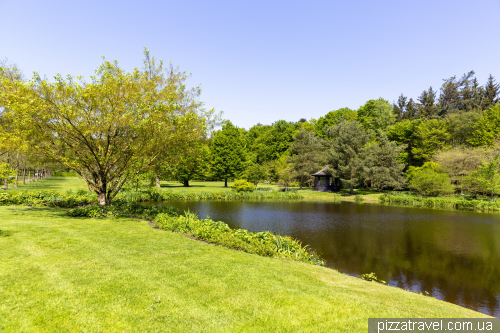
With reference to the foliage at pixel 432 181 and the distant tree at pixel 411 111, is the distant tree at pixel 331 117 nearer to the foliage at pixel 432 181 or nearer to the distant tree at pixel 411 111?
the distant tree at pixel 411 111

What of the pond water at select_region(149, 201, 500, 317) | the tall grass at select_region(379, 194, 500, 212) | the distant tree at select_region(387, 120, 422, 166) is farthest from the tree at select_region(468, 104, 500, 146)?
the pond water at select_region(149, 201, 500, 317)

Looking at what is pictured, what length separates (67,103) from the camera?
1412cm

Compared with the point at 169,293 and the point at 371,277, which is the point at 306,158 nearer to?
the point at 371,277

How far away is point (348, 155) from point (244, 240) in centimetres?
3977

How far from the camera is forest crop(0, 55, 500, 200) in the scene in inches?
549

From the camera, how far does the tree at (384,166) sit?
4356 cm

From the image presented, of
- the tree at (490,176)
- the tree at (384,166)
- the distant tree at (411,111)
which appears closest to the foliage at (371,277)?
the tree at (490,176)

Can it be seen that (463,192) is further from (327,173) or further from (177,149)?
(177,149)

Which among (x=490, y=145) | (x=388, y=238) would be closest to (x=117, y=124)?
(x=388, y=238)

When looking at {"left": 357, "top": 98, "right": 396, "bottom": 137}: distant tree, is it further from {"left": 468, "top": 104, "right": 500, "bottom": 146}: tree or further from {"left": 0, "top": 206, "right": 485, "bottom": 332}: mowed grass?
{"left": 0, "top": 206, "right": 485, "bottom": 332}: mowed grass

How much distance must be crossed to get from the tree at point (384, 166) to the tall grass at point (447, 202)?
18.0ft

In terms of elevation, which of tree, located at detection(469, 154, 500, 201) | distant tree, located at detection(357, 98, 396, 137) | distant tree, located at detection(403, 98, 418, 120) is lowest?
tree, located at detection(469, 154, 500, 201)

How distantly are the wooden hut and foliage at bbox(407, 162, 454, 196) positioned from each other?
43.0ft

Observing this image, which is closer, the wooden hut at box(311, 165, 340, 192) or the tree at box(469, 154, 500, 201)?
the tree at box(469, 154, 500, 201)
